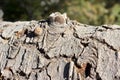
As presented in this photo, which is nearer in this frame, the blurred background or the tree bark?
the tree bark

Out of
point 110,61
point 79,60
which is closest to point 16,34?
point 79,60

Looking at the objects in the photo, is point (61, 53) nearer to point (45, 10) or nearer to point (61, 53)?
point (61, 53)

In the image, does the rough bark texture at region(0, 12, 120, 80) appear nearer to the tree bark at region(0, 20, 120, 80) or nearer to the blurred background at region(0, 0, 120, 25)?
the tree bark at region(0, 20, 120, 80)

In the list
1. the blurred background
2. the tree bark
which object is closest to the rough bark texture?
the tree bark

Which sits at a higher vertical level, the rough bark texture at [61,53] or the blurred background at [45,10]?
the blurred background at [45,10]

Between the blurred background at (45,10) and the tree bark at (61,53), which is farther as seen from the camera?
the blurred background at (45,10)

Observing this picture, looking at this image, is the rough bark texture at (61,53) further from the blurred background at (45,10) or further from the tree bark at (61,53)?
the blurred background at (45,10)

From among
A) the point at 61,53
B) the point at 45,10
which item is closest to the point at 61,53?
the point at 61,53

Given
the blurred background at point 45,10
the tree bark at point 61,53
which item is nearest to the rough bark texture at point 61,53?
the tree bark at point 61,53
